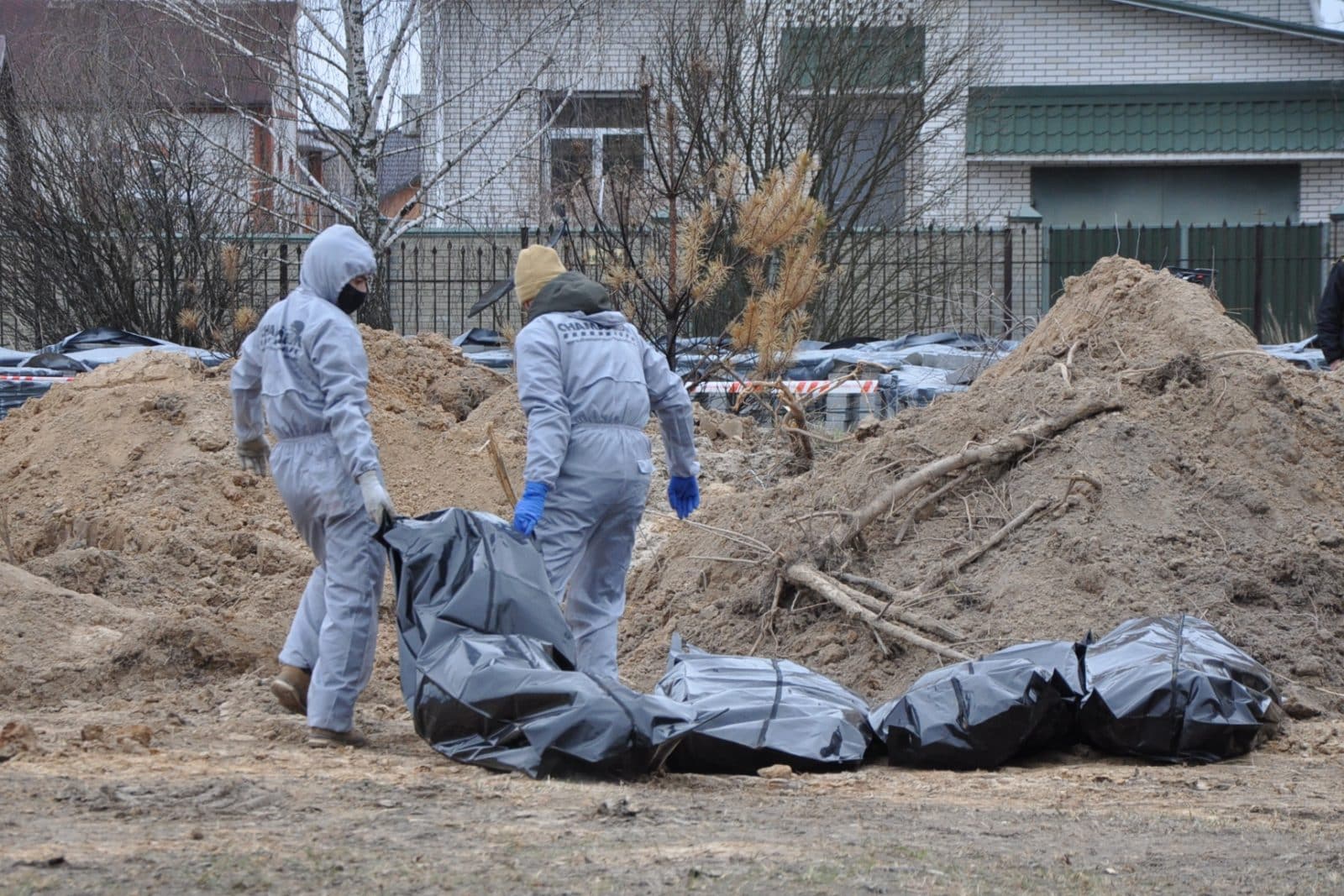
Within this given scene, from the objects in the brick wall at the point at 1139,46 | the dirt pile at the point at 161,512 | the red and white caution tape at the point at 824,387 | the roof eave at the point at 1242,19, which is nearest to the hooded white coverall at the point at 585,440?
the dirt pile at the point at 161,512

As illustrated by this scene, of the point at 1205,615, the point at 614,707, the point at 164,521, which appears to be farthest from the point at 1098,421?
the point at 164,521

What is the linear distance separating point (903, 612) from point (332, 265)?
2.59 m

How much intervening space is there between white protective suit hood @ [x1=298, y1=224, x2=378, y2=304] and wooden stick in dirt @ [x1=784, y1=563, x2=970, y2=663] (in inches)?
93.3

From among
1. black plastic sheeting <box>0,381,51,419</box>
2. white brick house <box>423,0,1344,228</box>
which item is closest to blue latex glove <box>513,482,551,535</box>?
black plastic sheeting <box>0,381,51,419</box>

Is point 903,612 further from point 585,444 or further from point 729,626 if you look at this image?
point 585,444

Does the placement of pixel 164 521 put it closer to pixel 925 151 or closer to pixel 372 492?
pixel 372 492

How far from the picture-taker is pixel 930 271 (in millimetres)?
16484

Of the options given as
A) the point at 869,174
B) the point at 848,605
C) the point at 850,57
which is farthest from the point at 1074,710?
the point at 850,57

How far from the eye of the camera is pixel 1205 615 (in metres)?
5.62

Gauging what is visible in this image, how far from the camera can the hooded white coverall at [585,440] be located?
5.08m

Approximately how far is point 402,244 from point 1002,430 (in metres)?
11.0

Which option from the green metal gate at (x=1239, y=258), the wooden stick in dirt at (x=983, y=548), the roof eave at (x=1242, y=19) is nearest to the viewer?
the wooden stick in dirt at (x=983, y=548)

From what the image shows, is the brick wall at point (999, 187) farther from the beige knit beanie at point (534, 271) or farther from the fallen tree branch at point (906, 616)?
the beige knit beanie at point (534, 271)

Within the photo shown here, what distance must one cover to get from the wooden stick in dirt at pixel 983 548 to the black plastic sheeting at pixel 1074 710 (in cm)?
117
